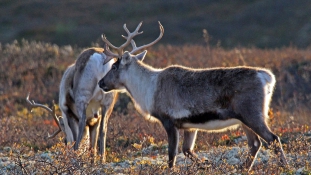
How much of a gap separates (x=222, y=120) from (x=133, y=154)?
263 centimetres

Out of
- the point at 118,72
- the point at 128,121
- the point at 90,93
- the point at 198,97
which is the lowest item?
the point at 128,121

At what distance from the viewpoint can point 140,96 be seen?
9758 millimetres

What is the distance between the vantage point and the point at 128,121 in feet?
43.6

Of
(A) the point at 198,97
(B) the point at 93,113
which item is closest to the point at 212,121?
(A) the point at 198,97

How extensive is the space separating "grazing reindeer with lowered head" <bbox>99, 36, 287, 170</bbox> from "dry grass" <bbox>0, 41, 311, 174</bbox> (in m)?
0.39

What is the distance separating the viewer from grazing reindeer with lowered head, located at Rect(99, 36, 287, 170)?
8328mm

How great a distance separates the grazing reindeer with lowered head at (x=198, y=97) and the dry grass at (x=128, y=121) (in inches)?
15.3

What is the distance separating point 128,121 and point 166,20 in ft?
88.4

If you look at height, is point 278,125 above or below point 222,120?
below

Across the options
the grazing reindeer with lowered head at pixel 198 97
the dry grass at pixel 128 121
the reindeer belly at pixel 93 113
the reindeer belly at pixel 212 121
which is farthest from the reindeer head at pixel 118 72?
the reindeer belly at pixel 212 121

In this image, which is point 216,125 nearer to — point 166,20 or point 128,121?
point 128,121

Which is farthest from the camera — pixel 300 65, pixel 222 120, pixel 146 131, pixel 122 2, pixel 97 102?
pixel 122 2

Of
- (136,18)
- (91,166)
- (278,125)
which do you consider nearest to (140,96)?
(91,166)

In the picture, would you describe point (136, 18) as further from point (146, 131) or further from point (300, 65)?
point (146, 131)
